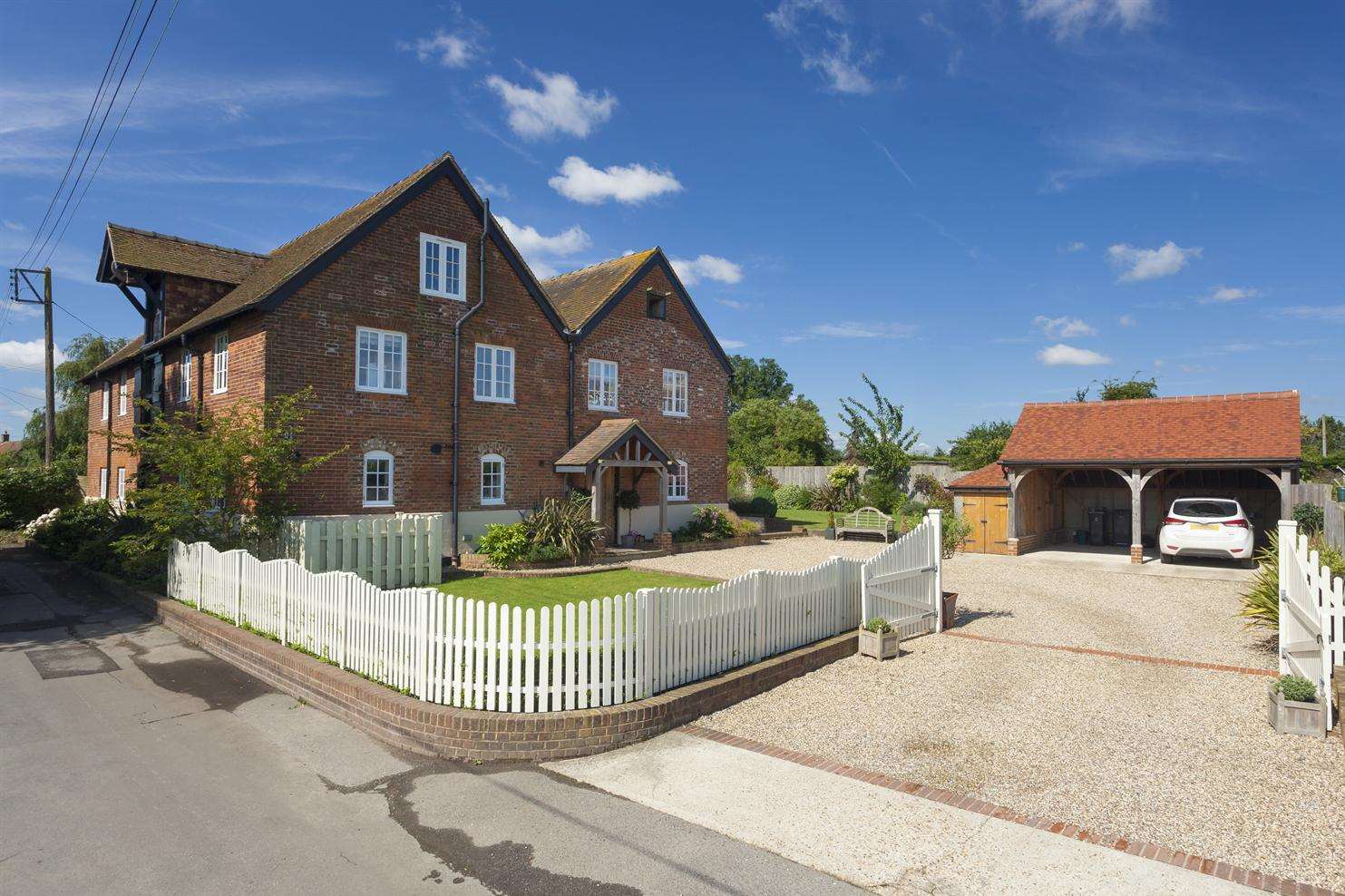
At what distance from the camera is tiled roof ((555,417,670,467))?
21078mm

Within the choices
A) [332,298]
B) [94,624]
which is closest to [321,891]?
[94,624]

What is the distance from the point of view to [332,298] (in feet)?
57.1

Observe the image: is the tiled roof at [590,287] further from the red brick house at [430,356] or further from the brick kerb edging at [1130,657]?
the brick kerb edging at [1130,657]

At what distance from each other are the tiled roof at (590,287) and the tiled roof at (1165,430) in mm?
13104

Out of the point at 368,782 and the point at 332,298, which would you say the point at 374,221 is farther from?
the point at 368,782

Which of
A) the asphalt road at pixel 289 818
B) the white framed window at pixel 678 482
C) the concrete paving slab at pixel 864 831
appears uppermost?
the white framed window at pixel 678 482

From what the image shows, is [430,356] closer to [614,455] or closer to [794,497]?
[614,455]

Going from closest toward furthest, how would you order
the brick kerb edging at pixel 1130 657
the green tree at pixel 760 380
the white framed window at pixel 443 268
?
the brick kerb edging at pixel 1130 657 < the white framed window at pixel 443 268 < the green tree at pixel 760 380

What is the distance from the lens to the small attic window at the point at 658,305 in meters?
25.2

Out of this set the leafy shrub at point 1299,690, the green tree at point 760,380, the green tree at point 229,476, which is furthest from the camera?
the green tree at point 760,380

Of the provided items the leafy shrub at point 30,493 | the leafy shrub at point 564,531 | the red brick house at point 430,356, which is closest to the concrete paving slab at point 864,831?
the leafy shrub at point 564,531

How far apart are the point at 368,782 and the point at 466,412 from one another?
14.0 metres

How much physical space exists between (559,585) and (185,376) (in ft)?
41.6

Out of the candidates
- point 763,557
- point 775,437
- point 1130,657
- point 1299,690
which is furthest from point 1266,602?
point 775,437
